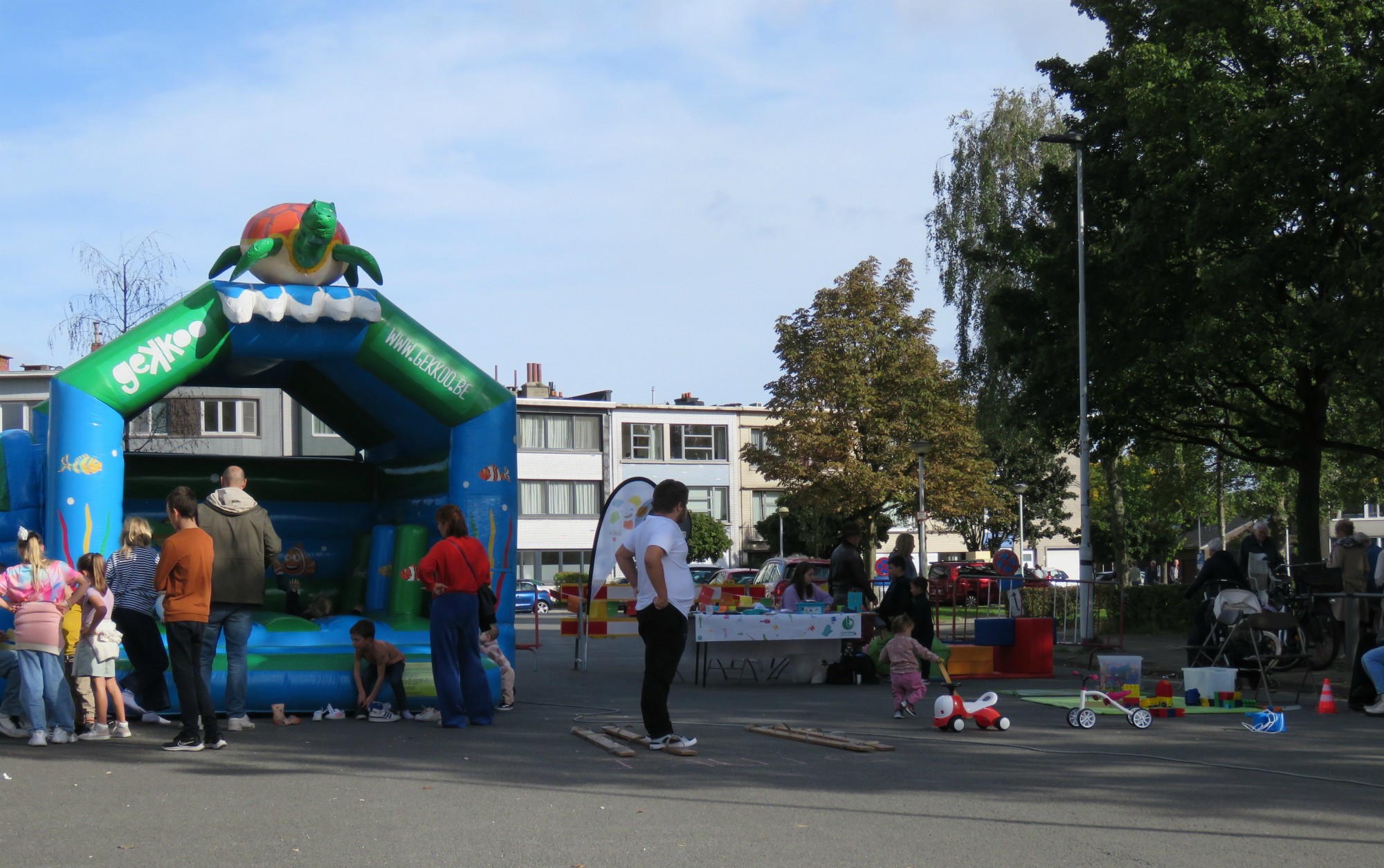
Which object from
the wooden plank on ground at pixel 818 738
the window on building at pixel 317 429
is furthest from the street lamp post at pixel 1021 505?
the wooden plank on ground at pixel 818 738

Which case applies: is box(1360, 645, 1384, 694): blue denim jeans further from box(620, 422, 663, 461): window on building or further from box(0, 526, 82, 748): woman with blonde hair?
box(620, 422, 663, 461): window on building

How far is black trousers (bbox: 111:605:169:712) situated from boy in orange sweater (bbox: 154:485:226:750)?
4.93 feet

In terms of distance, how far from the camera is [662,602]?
9.27 metres

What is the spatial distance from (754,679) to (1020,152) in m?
22.4

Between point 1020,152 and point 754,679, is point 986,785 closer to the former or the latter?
point 754,679

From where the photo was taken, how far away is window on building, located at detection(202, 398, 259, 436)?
163 feet

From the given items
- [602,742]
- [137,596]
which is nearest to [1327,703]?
[602,742]

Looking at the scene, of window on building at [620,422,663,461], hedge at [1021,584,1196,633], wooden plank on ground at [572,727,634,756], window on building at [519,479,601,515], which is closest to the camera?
wooden plank on ground at [572,727,634,756]

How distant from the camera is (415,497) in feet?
49.6

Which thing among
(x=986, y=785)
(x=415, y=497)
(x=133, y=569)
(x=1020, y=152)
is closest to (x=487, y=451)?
(x=415, y=497)

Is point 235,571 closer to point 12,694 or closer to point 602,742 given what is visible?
point 12,694

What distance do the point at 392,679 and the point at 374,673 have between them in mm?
179

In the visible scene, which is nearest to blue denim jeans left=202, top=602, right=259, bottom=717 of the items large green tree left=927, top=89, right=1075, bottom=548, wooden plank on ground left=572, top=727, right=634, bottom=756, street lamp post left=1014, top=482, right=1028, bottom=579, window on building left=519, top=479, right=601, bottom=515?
wooden plank on ground left=572, top=727, right=634, bottom=756

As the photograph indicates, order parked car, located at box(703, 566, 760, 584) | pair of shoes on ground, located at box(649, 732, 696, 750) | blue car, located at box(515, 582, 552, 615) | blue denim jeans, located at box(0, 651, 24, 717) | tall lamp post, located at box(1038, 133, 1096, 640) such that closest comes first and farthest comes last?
1. pair of shoes on ground, located at box(649, 732, 696, 750)
2. blue denim jeans, located at box(0, 651, 24, 717)
3. tall lamp post, located at box(1038, 133, 1096, 640)
4. parked car, located at box(703, 566, 760, 584)
5. blue car, located at box(515, 582, 552, 615)
